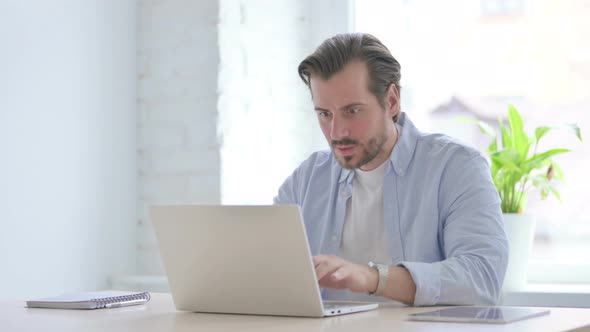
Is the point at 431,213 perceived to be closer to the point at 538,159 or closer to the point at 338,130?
the point at 338,130

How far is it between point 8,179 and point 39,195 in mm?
122

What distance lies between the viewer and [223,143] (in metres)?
2.82

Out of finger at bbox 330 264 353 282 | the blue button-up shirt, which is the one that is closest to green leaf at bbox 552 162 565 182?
the blue button-up shirt

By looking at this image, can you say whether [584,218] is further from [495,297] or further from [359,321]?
[359,321]

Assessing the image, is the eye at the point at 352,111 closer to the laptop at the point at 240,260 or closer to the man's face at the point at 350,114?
the man's face at the point at 350,114

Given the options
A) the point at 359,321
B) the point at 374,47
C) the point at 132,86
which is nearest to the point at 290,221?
the point at 359,321

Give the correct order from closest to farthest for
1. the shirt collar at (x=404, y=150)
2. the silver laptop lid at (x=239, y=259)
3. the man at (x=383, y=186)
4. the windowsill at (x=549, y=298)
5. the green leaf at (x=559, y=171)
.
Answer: the silver laptop lid at (x=239, y=259) < the man at (x=383, y=186) < the shirt collar at (x=404, y=150) < the windowsill at (x=549, y=298) < the green leaf at (x=559, y=171)

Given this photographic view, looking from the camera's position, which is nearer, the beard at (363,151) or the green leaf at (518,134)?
the beard at (363,151)

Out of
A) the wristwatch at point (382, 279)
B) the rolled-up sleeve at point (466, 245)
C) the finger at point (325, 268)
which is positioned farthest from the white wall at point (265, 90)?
the finger at point (325, 268)

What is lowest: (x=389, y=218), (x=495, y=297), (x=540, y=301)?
(x=540, y=301)

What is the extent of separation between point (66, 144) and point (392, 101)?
3.25ft

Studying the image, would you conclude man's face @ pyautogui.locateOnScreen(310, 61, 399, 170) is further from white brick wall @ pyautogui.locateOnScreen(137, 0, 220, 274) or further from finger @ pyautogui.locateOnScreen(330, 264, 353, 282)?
white brick wall @ pyautogui.locateOnScreen(137, 0, 220, 274)

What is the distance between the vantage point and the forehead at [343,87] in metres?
2.13

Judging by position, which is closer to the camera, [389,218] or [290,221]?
[290,221]
